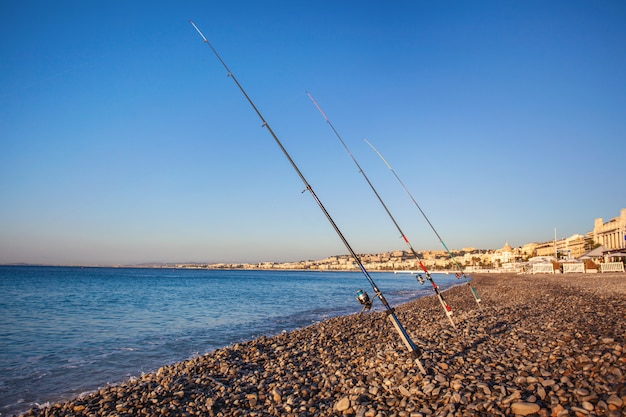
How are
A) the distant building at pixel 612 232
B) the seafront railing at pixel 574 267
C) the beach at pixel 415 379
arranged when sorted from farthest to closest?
1. the distant building at pixel 612 232
2. the seafront railing at pixel 574 267
3. the beach at pixel 415 379

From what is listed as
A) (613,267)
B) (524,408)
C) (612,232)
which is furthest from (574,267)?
(524,408)

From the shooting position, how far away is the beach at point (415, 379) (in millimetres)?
4602

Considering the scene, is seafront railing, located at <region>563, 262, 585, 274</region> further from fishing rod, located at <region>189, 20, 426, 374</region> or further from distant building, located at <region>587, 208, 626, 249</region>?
fishing rod, located at <region>189, 20, 426, 374</region>

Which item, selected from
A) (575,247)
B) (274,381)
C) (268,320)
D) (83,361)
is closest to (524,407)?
(274,381)

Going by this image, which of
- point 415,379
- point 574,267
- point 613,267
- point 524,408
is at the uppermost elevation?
point 524,408

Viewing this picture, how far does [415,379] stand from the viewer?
570 centimetres

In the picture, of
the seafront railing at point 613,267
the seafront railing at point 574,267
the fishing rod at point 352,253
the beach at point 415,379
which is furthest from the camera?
the seafront railing at point 574,267

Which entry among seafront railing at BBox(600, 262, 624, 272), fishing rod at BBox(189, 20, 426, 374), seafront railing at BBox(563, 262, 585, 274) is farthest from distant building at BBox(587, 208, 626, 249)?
fishing rod at BBox(189, 20, 426, 374)

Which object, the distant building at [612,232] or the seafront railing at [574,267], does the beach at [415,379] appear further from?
the distant building at [612,232]

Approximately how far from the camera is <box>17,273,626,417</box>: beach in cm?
460

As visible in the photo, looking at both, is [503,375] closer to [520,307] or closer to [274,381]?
[274,381]

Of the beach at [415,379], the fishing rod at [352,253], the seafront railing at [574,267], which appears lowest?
the seafront railing at [574,267]

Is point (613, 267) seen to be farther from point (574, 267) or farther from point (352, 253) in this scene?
point (352, 253)

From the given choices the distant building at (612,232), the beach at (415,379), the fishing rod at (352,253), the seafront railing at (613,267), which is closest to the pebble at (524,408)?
the beach at (415,379)
